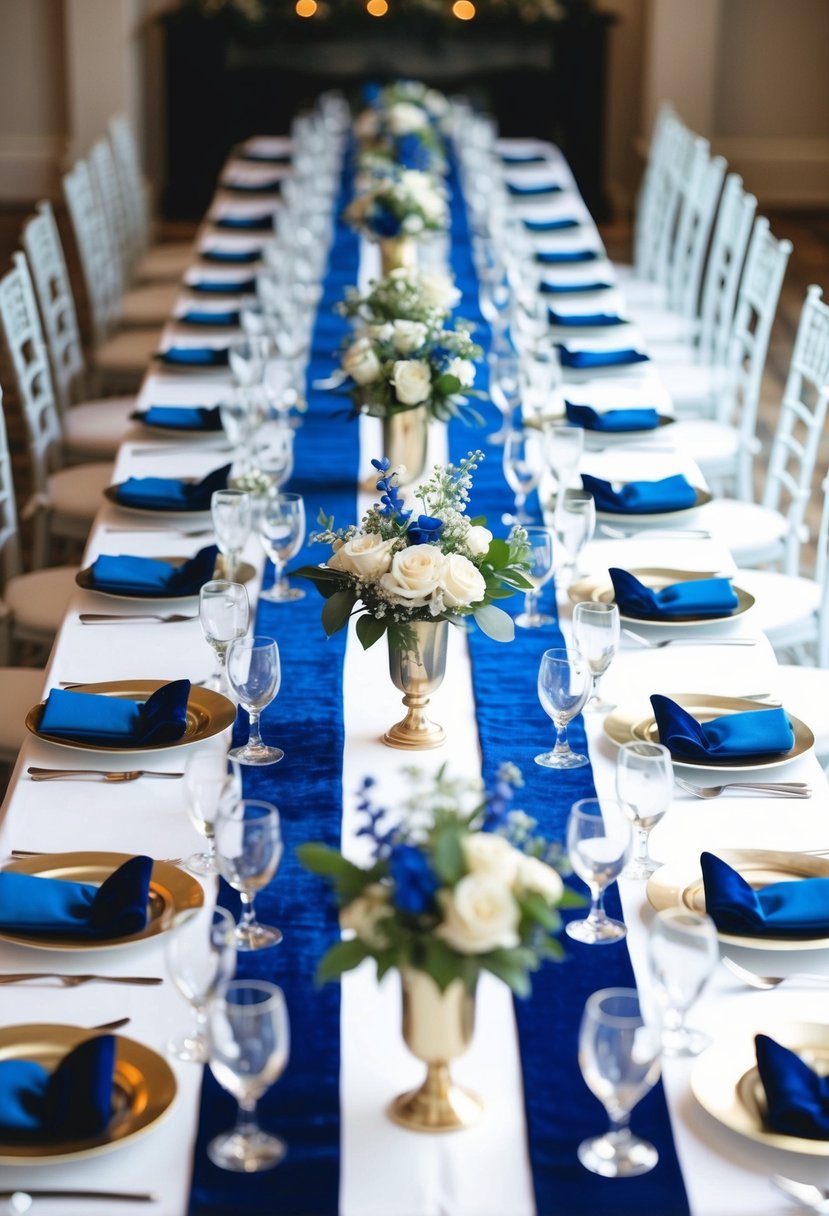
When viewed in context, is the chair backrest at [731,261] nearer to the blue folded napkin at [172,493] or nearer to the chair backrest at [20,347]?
the chair backrest at [20,347]

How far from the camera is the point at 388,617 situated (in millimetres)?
2424

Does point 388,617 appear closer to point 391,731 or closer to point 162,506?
point 391,731

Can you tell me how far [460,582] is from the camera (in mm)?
2342

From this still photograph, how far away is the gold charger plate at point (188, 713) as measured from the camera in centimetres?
250

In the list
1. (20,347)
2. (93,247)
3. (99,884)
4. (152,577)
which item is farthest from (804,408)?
(93,247)

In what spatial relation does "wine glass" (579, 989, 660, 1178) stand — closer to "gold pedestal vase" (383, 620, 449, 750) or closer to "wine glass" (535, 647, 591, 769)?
"wine glass" (535, 647, 591, 769)

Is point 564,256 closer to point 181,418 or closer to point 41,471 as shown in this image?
point 41,471

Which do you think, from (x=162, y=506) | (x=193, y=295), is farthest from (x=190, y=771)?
(x=193, y=295)

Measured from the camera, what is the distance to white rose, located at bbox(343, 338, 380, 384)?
3.44m

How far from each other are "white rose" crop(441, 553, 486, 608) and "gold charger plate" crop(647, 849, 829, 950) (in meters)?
0.46

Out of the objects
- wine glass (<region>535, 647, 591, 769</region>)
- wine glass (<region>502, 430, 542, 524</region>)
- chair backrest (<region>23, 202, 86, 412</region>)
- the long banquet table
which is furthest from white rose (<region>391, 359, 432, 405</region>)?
chair backrest (<region>23, 202, 86, 412</region>)

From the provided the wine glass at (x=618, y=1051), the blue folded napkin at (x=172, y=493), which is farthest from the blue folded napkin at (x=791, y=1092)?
the blue folded napkin at (x=172, y=493)

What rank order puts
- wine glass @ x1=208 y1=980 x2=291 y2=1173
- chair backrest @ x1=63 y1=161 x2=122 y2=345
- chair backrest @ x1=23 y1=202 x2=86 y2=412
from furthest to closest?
chair backrest @ x1=63 y1=161 x2=122 y2=345, chair backrest @ x1=23 y1=202 x2=86 y2=412, wine glass @ x1=208 y1=980 x2=291 y2=1173

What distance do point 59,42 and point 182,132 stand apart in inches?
42.3
